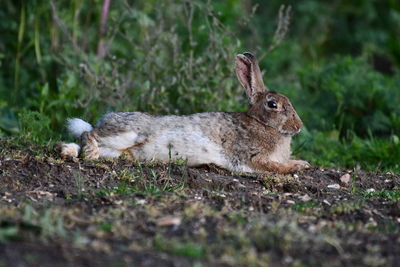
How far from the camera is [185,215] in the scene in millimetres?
4695

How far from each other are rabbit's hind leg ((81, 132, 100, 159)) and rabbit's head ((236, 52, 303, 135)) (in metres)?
1.44

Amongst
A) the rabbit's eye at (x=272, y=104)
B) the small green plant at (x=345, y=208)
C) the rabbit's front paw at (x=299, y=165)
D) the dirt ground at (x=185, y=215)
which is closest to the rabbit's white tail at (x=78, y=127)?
the dirt ground at (x=185, y=215)

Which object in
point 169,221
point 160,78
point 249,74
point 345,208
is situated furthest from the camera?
point 160,78

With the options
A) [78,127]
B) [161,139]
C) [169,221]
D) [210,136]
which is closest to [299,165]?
[210,136]

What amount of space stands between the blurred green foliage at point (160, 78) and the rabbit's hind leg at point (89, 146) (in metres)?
0.70

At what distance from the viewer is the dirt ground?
→ 393cm

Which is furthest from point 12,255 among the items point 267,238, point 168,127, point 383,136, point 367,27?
point 367,27

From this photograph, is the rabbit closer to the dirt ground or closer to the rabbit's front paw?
the rabbit's front paw

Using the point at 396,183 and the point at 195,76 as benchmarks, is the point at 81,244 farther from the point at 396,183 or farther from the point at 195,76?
the point at 195,76

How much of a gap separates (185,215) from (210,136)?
204 centimetres

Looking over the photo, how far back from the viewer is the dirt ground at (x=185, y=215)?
12.9 feet

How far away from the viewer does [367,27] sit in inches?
501

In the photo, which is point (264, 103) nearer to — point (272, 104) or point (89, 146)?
point (272, 104)

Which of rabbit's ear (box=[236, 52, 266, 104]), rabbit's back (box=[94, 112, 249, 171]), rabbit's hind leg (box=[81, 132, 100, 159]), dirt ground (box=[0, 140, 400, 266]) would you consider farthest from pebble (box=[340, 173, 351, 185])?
rabbit's hind leg (box=[81, 132, 100, 159])
